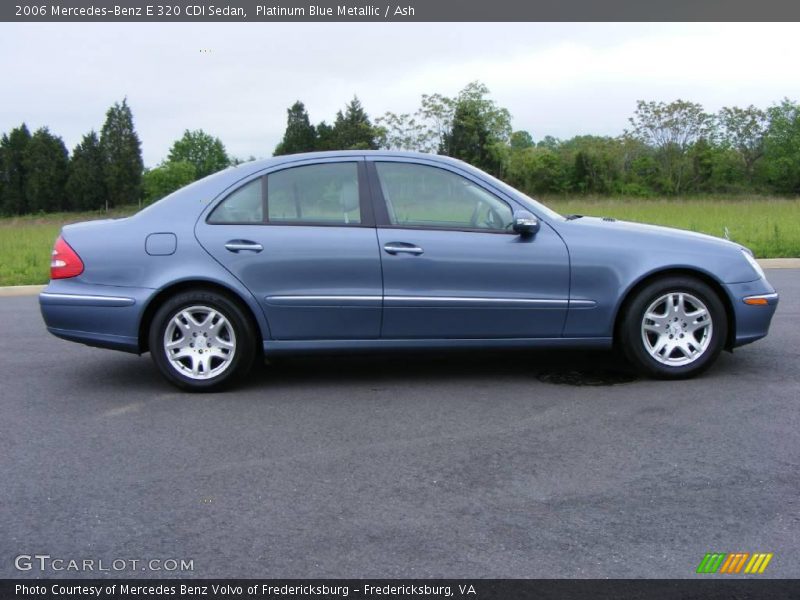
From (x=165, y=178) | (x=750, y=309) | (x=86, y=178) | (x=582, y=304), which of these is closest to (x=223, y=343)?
(x=582, y=304)

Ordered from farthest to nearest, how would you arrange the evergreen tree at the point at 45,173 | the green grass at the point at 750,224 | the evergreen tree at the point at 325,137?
the evergreen tree at the point at 45,173 → the evergreen tree at the point at 325,137 → the green grass at the point at 750,224

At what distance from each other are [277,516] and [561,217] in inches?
128

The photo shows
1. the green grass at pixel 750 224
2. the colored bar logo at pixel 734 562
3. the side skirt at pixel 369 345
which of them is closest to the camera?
the colored bar logo at pixel 734 562

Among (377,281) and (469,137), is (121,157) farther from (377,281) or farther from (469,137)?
(377,281)

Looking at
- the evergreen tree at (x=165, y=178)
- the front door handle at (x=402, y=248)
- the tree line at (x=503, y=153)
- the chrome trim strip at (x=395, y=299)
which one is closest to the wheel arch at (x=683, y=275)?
the chrome trim strip at (x=395, y=299)

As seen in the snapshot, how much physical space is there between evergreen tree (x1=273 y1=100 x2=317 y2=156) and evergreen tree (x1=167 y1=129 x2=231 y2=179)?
37.3 m

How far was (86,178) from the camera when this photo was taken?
88.8 metres

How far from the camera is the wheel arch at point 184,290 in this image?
5.55 metres

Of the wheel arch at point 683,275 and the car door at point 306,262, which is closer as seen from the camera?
the car door at point 306,262

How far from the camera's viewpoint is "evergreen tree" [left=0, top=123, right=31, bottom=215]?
296 feet

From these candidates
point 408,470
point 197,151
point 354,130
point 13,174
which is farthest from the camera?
point 197,151

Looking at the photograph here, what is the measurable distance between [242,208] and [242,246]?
30 centimetres

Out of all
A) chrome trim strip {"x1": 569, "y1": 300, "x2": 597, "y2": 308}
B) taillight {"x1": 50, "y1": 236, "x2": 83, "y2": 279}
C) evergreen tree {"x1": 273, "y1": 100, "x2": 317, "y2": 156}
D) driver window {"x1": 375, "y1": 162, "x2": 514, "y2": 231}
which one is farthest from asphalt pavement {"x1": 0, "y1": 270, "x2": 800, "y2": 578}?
evergreen tree {"x1": 273, "y1": 100, "x2": 317, "y2": 156}

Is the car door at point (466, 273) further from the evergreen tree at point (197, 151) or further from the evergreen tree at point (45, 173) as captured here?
the evergreen tree at point (197, 151)
